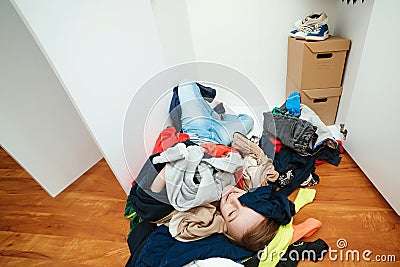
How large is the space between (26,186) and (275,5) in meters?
1.84

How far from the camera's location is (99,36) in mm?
802

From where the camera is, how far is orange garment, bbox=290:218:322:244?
79cm

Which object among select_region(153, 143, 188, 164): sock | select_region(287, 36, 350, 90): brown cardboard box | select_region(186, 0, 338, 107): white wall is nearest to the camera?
select_region(153, 143, 188, 164): sock

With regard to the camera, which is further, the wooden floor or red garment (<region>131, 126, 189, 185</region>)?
red garment (<region>131, 126, 189, 185</region>)

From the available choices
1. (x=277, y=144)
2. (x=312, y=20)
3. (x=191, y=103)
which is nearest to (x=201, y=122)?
(x=191, y=103)

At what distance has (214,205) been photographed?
0.81 meters

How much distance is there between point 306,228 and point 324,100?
0.79 m

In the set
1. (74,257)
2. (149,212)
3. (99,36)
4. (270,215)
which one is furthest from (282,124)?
(74,257)

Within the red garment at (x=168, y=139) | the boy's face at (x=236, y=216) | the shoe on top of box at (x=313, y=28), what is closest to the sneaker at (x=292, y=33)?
the shoe on top of box at (x=313, y=28)

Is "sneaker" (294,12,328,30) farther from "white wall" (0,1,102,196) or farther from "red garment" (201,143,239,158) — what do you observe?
"white wall" (0,1,102,196)

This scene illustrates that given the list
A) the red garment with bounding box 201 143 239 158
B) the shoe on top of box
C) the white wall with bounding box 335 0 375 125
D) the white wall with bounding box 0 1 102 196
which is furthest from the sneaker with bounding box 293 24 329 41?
Result: the white wall with bounding box 0 1 102 196

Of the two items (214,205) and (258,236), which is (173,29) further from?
(258,236)

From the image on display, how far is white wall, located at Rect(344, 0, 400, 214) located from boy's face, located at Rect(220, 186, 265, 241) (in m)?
0.56

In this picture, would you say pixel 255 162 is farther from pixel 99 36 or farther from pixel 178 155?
pixel 99 36
